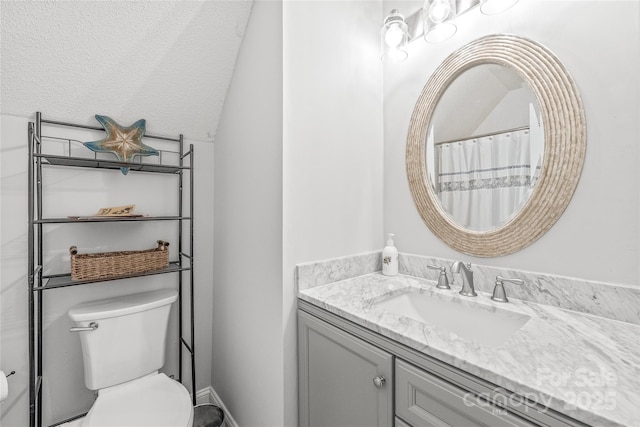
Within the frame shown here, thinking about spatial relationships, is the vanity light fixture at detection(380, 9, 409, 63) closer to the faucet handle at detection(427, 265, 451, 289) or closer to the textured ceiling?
the textured ceiling

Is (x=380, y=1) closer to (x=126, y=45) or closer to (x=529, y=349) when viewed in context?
(x=126, y=45)

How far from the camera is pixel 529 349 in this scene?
0.74 meters

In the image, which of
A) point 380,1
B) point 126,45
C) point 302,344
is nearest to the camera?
point 302,344

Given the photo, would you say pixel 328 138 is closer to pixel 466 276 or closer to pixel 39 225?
pixel 466 276

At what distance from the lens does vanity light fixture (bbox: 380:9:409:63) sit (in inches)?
53.0

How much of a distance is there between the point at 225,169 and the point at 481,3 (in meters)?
1.39

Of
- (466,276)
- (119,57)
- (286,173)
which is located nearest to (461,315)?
(466,276)

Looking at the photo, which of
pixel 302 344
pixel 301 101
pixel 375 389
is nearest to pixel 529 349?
pixel 375 389

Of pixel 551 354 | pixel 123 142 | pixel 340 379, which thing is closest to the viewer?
pixel 551 354

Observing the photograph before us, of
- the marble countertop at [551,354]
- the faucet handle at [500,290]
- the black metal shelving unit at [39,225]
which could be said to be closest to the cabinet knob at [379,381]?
the marble countertop at [551,354]

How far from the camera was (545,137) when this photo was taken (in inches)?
41.4

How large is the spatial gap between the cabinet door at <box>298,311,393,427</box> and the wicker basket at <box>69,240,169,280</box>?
81 centimetres

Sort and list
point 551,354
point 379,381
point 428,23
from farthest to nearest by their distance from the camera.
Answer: point 428,23, point 379,381, point 551,354

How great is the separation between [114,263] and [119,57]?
95cm
